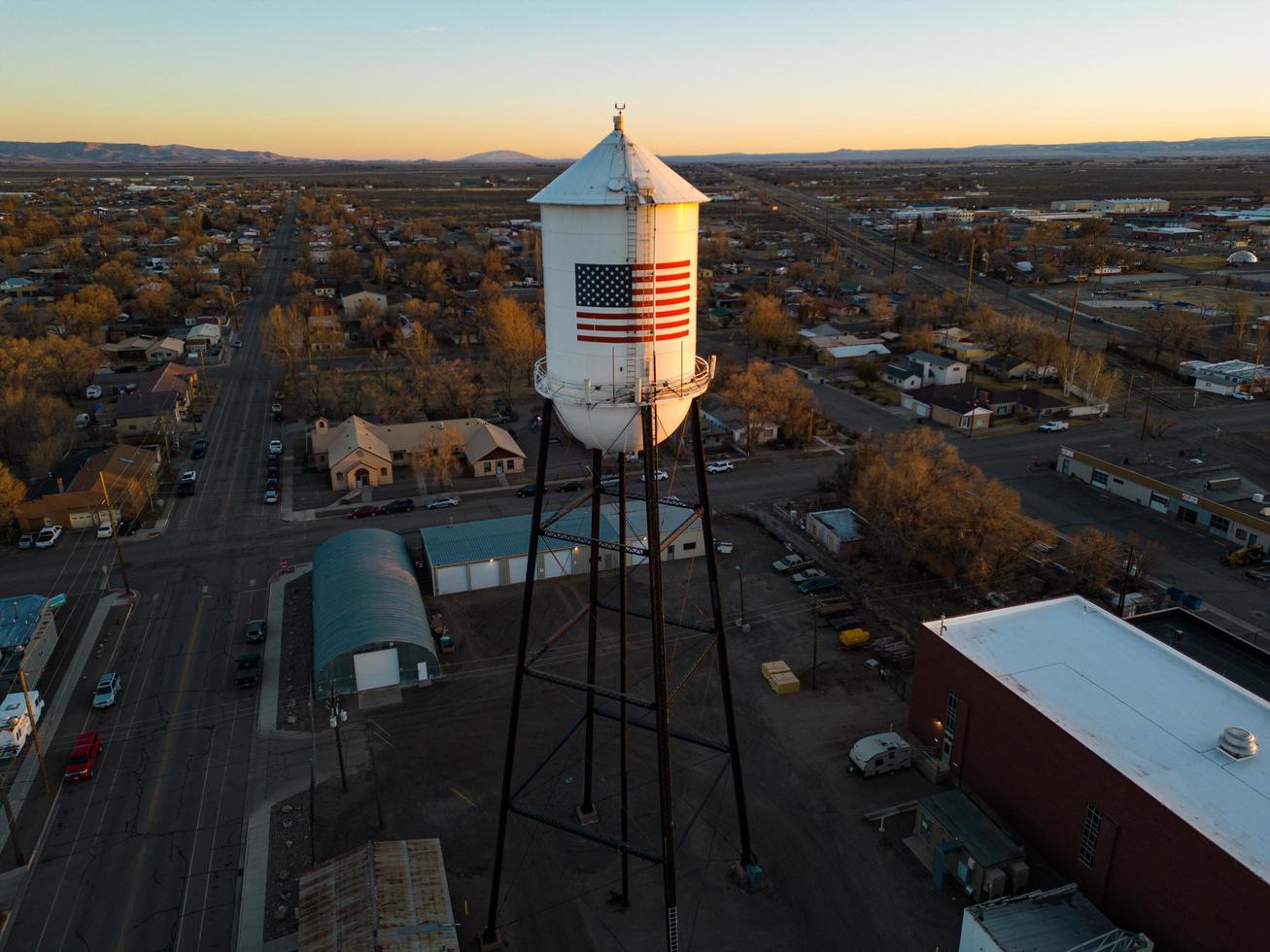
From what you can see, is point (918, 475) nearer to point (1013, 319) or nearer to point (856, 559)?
point (856, 559)

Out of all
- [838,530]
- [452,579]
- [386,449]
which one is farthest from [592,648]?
[386,449]

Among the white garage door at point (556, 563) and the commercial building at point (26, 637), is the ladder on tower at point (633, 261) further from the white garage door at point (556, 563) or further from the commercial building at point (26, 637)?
the commercial building at point (26, 637)

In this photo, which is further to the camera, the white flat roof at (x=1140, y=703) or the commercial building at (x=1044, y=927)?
the white flat roof at (x=1140, y=703)

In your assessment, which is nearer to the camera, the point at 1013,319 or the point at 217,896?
the point at 217,896

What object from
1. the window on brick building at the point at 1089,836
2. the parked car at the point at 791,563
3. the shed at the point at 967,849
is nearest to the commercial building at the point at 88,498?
the parked car at the point at 791,563

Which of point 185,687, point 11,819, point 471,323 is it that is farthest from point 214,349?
point 11,819

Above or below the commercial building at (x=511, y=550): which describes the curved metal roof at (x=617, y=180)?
above

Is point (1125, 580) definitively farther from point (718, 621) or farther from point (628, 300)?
point (628, 300)
